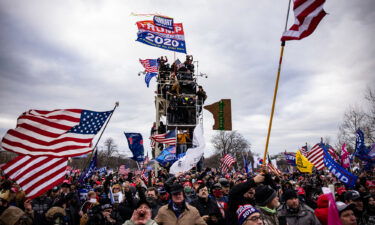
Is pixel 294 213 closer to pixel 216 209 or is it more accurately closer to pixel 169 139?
pixel 216 209

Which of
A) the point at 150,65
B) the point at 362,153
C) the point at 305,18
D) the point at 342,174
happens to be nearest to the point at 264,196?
the point at 305,18

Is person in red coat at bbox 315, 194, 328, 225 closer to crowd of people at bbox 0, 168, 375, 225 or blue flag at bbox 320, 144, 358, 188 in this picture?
crowd of people at bbox 0, 168, 375, 225

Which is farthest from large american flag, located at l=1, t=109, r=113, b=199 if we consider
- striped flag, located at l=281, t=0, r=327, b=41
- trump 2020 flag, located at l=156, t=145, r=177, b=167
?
trump 2020 flag, located at l=156, t=145, r=177, b=167

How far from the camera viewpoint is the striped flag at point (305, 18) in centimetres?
377

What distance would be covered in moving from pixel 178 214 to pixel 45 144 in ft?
10.1

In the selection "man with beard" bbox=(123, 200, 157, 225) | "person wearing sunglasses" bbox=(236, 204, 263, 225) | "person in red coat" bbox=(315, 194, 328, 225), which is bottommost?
"person in red coat" bbox=(315, 194, 328, 225)

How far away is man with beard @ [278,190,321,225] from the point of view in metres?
4.14

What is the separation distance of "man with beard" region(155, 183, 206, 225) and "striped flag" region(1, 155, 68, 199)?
2.30 meters

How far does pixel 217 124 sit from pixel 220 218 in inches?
206

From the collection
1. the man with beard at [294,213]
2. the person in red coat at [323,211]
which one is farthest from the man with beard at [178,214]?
the person in red coat at [323,211]

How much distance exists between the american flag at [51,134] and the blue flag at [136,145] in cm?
578

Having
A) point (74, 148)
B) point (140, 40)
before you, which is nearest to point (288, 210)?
point (74, 148)

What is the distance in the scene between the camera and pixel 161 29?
1783 centimetres

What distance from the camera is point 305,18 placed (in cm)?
389
